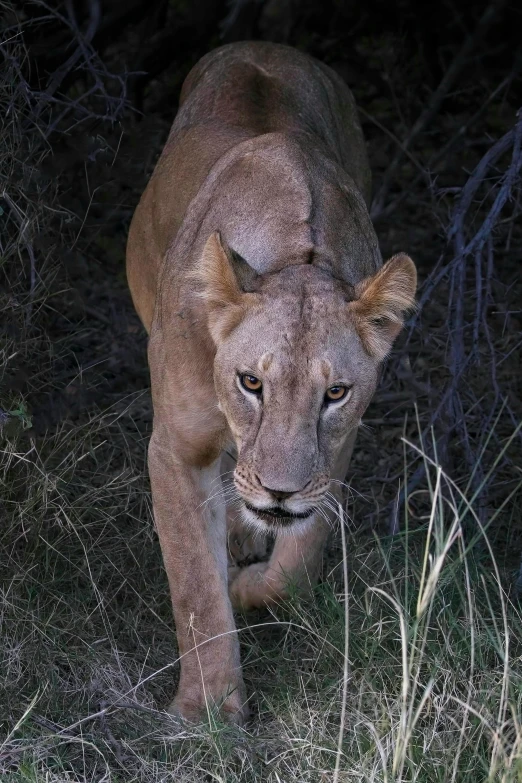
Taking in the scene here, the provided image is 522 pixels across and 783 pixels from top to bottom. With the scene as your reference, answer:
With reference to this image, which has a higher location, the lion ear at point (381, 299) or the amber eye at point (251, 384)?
the lion ear at point (381, 299)

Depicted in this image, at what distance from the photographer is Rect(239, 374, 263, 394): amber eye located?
3.19 m

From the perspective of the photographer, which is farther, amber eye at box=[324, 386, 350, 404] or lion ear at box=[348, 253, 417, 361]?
lion ear at box=[348, 253, 417, 361]

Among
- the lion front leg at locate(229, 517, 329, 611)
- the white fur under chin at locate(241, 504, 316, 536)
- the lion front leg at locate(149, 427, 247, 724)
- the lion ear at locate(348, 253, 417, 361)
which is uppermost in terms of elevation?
the lion ear at locate(348, 253, 417, 361)

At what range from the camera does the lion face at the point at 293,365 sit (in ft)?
10.2

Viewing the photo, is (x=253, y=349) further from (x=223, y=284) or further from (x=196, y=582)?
(x=196, y=582)

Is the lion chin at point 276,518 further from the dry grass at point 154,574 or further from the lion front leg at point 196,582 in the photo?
the lion front leg at point 196,582

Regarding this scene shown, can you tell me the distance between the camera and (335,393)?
322cm

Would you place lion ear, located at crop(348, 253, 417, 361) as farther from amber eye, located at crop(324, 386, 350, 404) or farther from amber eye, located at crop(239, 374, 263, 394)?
amber eye, located at crop(239, 374, 263, 394)

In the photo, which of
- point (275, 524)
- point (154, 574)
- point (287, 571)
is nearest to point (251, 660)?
point (287, 571)

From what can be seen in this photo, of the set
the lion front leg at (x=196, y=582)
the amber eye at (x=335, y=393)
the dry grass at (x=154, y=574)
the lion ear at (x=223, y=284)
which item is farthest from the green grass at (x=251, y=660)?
the lion ear at (x=223, y=284)

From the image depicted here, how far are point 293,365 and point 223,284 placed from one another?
0.35m

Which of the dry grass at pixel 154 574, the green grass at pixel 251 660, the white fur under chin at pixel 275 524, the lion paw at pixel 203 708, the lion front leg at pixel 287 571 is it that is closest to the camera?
the green grass at pixel 251 660

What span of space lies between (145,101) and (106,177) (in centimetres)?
95

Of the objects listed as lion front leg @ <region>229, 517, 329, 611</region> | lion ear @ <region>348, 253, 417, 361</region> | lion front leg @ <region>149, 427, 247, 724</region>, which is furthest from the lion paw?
lion ear @ <region>348, 253, 417, 361</region>
